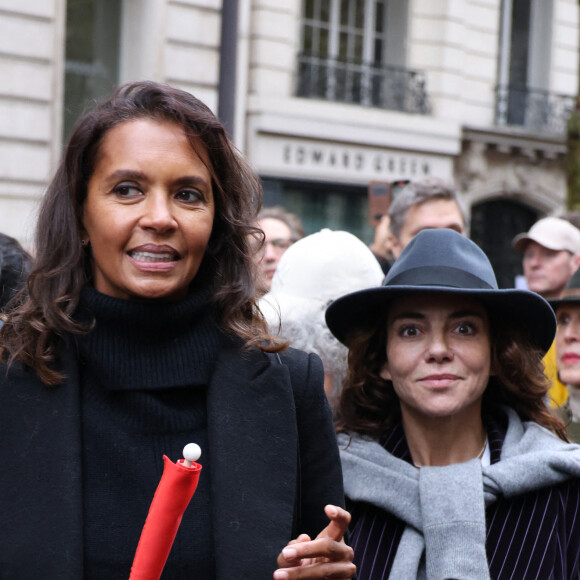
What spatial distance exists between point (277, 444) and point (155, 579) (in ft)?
1.61

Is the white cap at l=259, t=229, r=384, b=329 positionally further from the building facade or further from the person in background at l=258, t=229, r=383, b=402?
the building facade

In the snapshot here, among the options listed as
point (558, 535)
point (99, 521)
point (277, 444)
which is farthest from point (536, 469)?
point (99, 521)

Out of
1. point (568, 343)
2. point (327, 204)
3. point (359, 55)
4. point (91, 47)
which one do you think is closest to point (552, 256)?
point (568, 343)

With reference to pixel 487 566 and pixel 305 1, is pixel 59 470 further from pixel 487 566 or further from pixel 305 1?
pixel 305 1

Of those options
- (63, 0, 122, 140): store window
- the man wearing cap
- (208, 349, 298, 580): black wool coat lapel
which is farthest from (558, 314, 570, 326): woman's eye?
(63, 0, 122, 140): store window

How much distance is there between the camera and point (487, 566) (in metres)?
2.77

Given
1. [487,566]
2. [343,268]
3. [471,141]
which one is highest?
[471,141]

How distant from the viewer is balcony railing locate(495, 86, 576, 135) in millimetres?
16922

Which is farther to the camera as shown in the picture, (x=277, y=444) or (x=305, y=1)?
(x=305, y=1)

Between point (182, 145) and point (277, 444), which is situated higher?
point (182, 145)

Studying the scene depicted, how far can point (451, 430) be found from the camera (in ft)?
9.87

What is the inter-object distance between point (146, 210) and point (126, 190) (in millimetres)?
70

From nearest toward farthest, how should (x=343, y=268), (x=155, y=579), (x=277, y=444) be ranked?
(x=155, y=579)
(x=277, y=444)
(x=343, y=268)

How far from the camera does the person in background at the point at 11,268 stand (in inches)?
130
